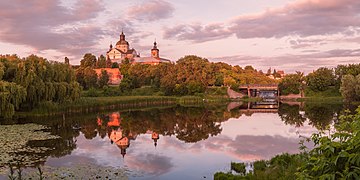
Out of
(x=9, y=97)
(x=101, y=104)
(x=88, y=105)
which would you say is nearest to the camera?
(x=9, y=97)

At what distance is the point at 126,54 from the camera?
404ft

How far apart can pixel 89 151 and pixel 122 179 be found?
17.8 ft

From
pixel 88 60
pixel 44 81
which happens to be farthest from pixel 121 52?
pixel 44 81

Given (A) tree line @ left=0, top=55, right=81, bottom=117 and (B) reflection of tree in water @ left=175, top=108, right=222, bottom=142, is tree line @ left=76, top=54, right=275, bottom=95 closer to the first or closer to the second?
(A) tree line @ left=0, top=55, right=81, bottom=117

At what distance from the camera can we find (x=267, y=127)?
80.5ft

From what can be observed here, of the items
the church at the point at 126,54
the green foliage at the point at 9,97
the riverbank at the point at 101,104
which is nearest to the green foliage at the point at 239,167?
the green foliage at the point at 9,97

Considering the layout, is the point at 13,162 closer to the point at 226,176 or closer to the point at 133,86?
the point at 226,176

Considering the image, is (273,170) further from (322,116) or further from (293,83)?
(293,83)

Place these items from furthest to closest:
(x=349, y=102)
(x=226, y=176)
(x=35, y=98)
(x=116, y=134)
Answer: (x=349, y=102) → (x=35, y=98) → (x=116, y=134) → (x=226, y=176)

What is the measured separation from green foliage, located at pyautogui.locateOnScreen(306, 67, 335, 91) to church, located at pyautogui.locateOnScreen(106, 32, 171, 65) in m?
65.2

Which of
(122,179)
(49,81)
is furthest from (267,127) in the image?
(49,81)

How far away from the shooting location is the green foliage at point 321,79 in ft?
191

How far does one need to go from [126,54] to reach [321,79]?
7969 cm

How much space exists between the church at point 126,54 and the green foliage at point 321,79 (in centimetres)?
6516
